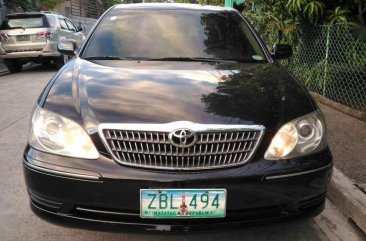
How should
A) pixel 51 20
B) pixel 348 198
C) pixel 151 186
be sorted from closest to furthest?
1. pixel 151 186
2. pixel 348 198
3. pixel 51 20

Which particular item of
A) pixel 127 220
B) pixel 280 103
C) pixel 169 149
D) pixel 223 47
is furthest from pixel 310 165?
pixel 223 47

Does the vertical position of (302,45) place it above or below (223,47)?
below

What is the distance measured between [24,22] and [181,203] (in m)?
12.1

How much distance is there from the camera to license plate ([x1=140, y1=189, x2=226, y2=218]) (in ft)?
8.23

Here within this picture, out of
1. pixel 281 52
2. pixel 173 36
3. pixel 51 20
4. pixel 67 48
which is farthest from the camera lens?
pixel 51 20

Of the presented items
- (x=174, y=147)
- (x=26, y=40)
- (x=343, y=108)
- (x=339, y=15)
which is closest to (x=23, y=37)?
(x=26, y=40)

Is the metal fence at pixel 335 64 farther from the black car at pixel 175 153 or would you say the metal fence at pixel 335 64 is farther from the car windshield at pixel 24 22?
the car windshield at pixel 24 22

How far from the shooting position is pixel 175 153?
8.36 ft

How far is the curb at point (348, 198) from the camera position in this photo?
135 inches

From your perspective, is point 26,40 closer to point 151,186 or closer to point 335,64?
point 335,64

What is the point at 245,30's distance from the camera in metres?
4.38

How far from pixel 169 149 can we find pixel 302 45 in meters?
6.52

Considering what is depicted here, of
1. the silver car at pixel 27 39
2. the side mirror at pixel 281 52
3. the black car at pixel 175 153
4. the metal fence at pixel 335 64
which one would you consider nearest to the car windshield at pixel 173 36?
the side mirror at pixel 281 52

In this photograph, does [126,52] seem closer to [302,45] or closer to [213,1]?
[302,45]
